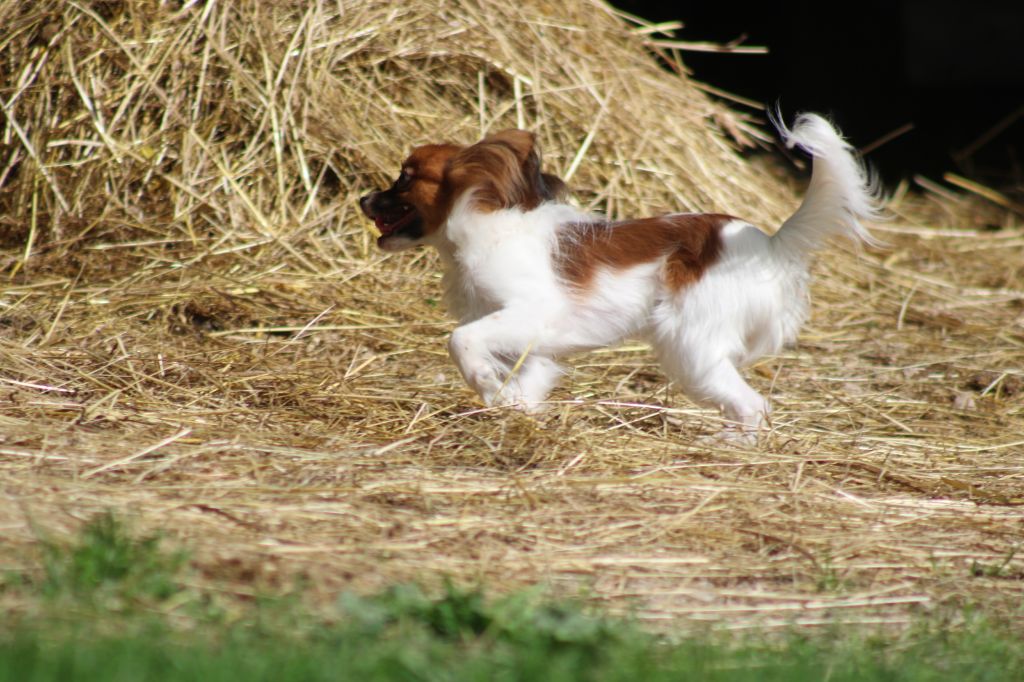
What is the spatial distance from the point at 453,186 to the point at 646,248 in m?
0.83

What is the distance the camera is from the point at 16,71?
700 centimetres

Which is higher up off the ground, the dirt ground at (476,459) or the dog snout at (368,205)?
the dog snout at (368,205)

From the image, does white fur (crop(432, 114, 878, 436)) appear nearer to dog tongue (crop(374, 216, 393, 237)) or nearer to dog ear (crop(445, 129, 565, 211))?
dog ear (crop(445, 129, 565, 211))

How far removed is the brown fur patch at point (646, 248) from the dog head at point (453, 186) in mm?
256

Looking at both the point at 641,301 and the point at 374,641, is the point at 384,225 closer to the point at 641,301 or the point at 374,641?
the point at 641,301

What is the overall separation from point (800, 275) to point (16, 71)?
16.0 feet

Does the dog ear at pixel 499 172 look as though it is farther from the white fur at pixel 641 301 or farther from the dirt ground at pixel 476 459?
the dirt ground at pixel 476 459

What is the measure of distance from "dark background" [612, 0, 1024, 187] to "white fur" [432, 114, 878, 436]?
7.29 metres

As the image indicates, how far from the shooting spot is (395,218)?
4.89m

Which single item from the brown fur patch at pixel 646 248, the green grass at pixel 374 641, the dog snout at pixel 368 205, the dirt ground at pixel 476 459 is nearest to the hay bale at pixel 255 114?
the dirt ground at pixel 476 459

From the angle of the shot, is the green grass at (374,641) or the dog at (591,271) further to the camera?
the dog at (591,271)

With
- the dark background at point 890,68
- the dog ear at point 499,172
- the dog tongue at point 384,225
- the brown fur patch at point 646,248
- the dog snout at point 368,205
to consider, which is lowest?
the dark background at point 890,68

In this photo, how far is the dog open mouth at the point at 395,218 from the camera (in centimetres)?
485

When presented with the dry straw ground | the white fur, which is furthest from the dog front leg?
the dry straw ground
